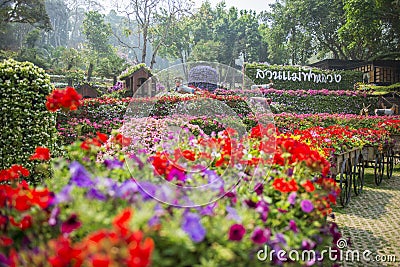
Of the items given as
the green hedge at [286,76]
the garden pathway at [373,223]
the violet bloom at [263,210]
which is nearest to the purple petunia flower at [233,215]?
the violet bloom at [263,210]

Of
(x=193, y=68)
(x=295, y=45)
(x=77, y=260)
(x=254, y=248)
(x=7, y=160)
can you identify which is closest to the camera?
(x=77, y=260)

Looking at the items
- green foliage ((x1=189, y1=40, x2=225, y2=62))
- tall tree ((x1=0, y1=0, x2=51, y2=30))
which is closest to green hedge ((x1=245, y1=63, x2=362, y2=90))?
tall tree ((x1=0, y1=0, x2=51, y2=30))

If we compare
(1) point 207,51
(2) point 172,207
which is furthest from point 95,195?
(1) point 207,51

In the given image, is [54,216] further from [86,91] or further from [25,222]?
[86,91]

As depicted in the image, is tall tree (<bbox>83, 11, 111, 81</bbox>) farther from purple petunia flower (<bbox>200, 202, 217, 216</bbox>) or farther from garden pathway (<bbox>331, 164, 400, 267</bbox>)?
purple petunia flower (<bbox>200, 202, 217, 216</bbox>)

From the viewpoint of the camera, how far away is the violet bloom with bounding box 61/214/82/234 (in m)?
1.68

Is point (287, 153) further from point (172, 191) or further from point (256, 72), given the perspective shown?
point (256, 72)

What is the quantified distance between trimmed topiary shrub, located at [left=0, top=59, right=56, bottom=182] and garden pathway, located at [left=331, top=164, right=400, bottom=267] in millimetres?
4097

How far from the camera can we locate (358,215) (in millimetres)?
5656

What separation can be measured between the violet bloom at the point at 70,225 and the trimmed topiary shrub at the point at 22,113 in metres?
4.01

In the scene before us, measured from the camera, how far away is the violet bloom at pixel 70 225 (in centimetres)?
168

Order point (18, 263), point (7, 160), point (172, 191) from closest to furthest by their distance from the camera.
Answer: point (18, 263) < point (172, 191) < point (7, 160)

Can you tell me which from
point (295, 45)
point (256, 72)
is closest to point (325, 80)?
point (256, 72)

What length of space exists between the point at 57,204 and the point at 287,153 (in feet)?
5.77
